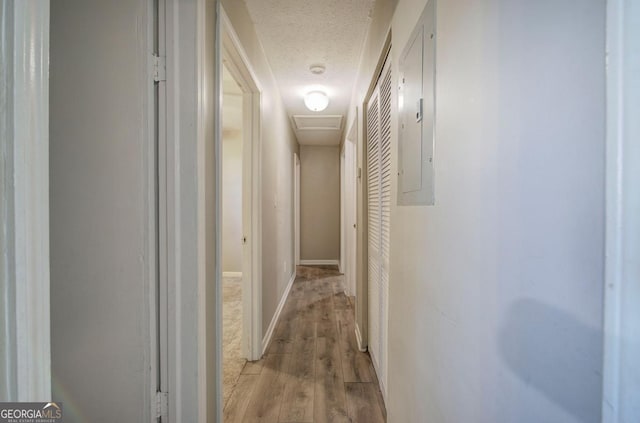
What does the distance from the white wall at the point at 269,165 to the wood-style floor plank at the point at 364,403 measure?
0.90m

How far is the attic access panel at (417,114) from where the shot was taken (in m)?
0.88

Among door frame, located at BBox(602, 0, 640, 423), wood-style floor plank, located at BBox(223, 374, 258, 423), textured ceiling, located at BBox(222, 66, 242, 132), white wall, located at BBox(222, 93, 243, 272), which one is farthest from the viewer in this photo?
white wall, located at BBox(222, 93, 243, 272)

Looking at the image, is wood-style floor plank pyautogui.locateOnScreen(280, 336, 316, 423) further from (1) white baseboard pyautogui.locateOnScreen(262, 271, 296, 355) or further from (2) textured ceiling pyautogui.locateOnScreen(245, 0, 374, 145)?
(2) textured ceiling pyautogui.locateOnScreen(245, 0, 374, 145)

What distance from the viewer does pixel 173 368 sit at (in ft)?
3.62

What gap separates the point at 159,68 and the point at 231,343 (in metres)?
2.22

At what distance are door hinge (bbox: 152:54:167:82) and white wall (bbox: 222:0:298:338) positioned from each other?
25.3 inches

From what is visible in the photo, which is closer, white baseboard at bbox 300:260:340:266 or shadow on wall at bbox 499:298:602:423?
shadow on wall at bbox 499:298:602:423

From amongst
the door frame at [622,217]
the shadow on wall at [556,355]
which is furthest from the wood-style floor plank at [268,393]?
the door frame at [622,217]

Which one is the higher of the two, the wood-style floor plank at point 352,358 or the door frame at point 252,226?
the door frame at point 252,226

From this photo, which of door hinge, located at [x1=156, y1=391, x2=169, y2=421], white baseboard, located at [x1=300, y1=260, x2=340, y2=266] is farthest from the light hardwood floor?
white baseboard, located at [x1=300, y1=260, x2=340, y2=266]

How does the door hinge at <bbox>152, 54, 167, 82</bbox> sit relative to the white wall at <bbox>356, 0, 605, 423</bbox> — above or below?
above

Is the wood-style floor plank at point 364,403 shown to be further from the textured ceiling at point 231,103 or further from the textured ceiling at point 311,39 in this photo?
the textured ceiling at point 231,103

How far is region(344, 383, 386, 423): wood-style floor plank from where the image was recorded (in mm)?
1609

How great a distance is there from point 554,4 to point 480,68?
0.19m
